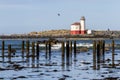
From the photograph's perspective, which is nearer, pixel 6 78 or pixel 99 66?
pixel 6 78

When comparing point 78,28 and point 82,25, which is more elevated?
point 82,25

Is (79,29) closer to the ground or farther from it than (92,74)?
farther from it

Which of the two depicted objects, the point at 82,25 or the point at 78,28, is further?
the point at 82,25

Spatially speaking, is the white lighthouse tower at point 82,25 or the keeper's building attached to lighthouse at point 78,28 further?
the white lighthouse tower at point 82,25

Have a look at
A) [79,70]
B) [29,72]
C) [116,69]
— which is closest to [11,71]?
[29,72]

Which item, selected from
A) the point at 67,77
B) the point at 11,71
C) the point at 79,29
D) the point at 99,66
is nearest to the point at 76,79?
the point at 67,77

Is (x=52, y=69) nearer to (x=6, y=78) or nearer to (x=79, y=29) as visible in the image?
(x=6, y=78)

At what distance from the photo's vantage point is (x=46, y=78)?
135 feet

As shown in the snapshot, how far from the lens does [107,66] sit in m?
51.8

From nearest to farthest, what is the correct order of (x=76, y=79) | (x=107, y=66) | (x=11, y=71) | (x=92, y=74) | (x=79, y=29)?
1. (x=76, y=79)
2. (x=92, y=74)
3. (x=11, y=71)
4. (x=107, y=66)
5. (x=79, y=29)

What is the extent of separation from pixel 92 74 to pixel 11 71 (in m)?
7.54

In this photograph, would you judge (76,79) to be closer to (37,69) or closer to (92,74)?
(92,74)

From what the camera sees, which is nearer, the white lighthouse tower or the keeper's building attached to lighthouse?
the keeper's building attached to lighthouse

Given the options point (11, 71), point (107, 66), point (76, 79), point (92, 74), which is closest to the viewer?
point (76, 79)
